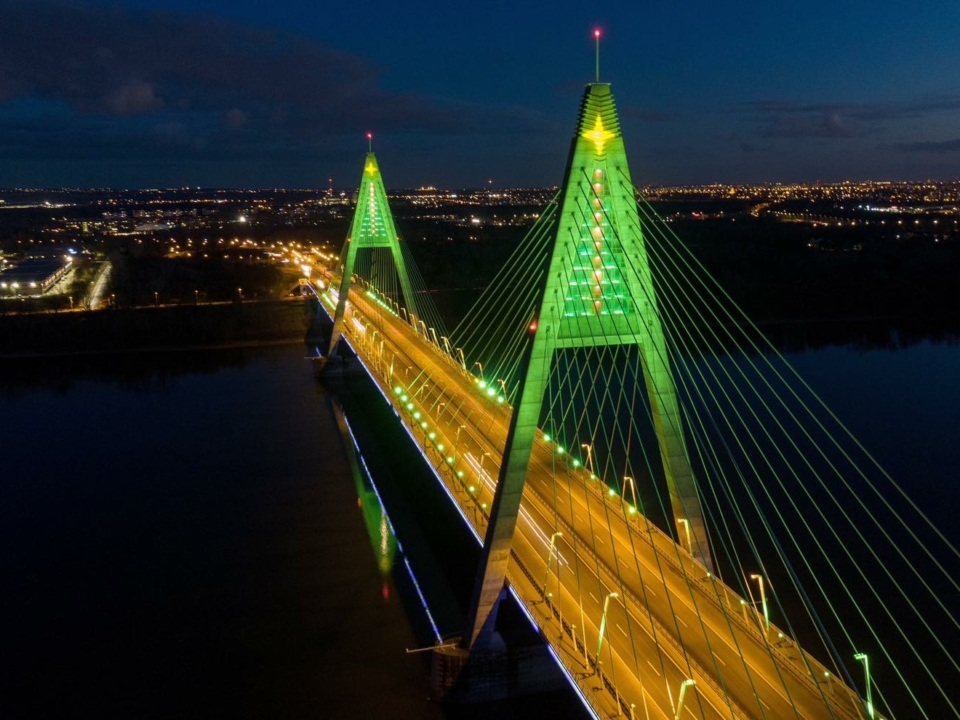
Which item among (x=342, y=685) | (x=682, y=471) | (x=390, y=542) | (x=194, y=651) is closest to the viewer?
(x=682, y=471)

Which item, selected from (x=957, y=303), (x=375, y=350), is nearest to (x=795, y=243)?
(x=957, y=303)

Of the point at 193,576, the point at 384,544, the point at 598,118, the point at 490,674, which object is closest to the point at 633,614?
the point at 490,674

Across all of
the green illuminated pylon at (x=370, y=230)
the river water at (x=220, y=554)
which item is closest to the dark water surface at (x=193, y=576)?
the river water at (x=220, y=554)

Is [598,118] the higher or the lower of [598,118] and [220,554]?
the higher

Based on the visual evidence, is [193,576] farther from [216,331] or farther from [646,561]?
[216,331]

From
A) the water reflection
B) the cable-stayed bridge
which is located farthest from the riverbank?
the cable-stayed bridge

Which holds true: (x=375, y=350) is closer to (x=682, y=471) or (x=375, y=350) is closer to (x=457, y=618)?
(x=457, y=618)

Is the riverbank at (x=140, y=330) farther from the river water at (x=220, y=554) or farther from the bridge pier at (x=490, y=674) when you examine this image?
the bridge pier at (x=490, y=674)

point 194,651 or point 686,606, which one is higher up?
point 686,606
